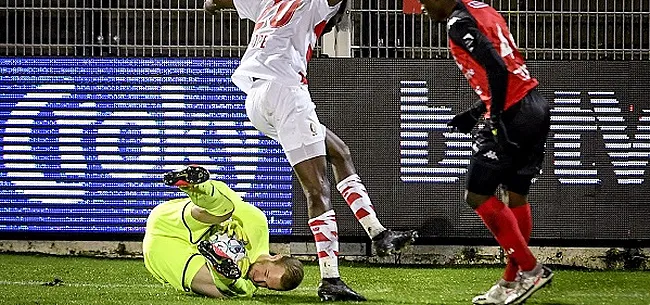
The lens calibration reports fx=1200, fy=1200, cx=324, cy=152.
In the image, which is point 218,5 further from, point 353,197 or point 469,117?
point 469,117

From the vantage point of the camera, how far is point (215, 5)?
290 inches

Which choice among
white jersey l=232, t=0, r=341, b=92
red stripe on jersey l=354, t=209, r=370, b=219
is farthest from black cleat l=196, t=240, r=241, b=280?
white jersey l=232, t=0, r=341, b=92

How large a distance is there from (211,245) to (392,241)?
105cm

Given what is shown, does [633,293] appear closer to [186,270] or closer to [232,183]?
[186,270]

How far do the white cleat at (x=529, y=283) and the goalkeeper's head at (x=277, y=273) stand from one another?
119 cm

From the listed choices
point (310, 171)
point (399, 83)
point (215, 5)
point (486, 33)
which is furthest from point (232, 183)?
point (486, 33)

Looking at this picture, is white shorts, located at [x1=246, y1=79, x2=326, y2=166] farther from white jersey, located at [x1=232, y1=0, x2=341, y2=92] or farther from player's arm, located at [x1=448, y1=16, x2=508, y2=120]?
player's arm, located at [x1=448, y1=16, x2=508, y2=120]

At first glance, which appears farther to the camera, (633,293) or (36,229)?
(36,229)

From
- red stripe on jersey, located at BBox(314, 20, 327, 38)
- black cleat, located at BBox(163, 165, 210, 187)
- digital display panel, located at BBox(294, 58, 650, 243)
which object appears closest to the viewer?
black cleat, located at BBox(163, 165, 210, 187)

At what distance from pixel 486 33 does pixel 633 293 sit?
7.70 feet

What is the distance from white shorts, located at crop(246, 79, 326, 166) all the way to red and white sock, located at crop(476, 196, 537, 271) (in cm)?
101

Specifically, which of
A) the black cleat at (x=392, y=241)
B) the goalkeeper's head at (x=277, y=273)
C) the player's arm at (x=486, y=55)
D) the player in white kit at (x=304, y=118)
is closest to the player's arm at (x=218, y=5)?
the player in white kit at (x=304, y=118)

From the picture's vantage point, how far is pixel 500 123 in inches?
239

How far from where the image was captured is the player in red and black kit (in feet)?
19.6
